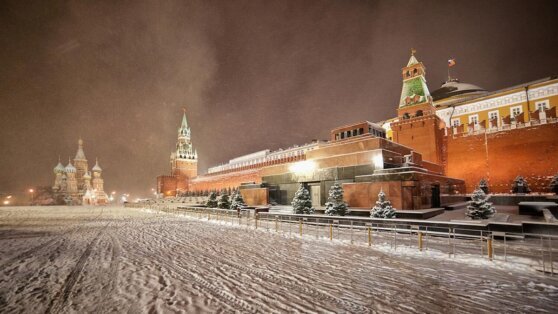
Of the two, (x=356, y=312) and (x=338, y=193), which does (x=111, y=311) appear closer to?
(x=356, y=312)

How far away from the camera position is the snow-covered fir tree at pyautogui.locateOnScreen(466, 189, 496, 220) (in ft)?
43.4

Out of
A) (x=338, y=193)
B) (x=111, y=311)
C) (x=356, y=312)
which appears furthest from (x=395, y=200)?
(x=111, y=311)

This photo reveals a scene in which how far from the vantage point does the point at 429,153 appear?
91.3 ft

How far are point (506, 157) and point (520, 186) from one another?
3.43 metres

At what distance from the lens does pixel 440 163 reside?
27906 mm

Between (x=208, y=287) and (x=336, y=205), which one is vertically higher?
(x=336, y=205)

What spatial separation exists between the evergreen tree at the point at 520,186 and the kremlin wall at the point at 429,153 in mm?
1116

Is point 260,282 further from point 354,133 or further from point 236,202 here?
point 354,133

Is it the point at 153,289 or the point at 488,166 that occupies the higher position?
the point at 488,166

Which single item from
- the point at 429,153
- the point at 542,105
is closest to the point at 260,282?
the point at 429,153

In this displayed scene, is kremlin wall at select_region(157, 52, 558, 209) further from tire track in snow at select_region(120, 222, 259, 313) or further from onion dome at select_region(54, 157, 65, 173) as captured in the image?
onion dome at select_region(54, 157, 65, 173)

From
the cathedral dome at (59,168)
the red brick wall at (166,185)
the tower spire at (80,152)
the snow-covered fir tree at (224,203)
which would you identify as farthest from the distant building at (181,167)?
the snow-covered fir tree at (224,203)

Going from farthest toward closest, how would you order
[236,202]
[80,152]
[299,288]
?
[80,152] < [236,202] < [299,288]

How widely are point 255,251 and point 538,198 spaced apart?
939 inches
